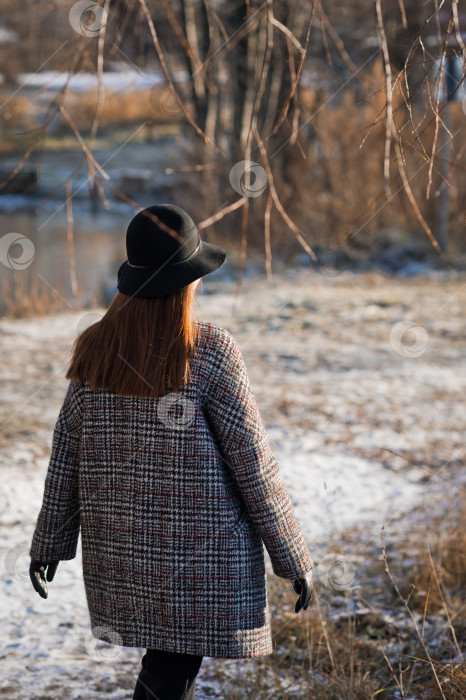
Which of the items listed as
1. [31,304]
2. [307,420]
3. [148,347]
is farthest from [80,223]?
[148,347]

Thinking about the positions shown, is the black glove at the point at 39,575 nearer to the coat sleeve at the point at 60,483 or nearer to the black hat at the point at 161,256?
the coat sleeve at the point at 60,483

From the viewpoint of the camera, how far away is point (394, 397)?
684cm

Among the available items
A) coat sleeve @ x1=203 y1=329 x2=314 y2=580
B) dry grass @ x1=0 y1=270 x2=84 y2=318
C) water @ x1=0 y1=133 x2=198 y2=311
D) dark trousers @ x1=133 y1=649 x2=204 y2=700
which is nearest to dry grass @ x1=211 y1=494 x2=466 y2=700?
coat sleeve @ x1=203 y1=329 x2=314 y2=580

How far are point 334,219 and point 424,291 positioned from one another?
2951 mm

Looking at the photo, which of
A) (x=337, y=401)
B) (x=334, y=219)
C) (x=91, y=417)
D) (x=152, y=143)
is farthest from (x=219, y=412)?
(x=152, y=143)

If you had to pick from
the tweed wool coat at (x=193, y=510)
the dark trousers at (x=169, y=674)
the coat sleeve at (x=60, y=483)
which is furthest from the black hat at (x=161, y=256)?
the dark trousers at (x=169, y=674)

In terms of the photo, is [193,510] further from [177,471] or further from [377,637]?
[377,637]

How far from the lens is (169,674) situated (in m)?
2.27

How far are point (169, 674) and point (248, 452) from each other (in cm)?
65

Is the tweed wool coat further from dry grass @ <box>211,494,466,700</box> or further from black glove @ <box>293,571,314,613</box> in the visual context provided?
dry grass @ <box>211,494,466,700</box>

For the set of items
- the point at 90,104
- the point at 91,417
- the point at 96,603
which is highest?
the point at 90,104

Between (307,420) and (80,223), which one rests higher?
(80,223)

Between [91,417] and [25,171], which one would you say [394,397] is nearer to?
[91,417]

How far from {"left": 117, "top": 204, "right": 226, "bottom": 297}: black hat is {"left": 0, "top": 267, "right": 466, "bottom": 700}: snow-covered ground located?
181 millimetres
